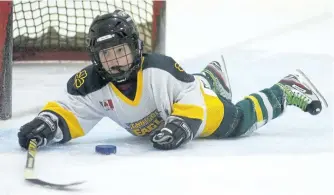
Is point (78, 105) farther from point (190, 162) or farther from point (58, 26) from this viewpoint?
point (58, 26)

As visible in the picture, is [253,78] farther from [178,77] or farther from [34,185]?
[34,185]

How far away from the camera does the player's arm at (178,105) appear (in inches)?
78.2

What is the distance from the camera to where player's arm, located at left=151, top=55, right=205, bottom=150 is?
199 centimetres

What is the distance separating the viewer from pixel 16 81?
323 cm

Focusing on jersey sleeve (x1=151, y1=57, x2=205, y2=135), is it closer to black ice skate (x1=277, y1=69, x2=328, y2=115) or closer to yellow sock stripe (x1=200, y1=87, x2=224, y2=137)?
yellow sock stripe (x1=200, y1=87, x2=224, y2=137)

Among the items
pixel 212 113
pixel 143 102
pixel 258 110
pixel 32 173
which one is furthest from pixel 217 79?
pixel 32 173

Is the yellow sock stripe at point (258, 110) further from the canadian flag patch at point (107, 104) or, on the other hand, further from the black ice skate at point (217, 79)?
the canadian flag patch at point (107, 104)

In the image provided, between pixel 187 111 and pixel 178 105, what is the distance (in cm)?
3

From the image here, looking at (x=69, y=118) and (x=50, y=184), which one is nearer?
(x=50, y=184)

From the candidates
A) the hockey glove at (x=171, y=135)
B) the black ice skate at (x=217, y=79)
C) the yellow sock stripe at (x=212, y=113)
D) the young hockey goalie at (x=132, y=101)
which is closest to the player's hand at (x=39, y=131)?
the young hockey goalie at (x=132, y=101)

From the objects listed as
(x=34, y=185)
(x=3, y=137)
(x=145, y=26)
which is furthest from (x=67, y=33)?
(x=34, y=185)

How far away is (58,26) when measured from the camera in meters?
3.75

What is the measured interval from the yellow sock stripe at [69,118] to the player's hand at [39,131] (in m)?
0.05

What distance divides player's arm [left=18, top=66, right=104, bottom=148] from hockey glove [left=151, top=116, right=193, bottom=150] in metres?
0.23
